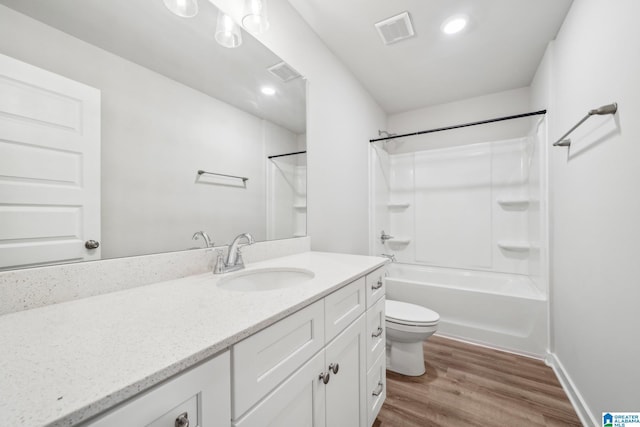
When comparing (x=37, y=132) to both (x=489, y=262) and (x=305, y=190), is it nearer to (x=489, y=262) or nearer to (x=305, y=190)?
(x=305, y=190)

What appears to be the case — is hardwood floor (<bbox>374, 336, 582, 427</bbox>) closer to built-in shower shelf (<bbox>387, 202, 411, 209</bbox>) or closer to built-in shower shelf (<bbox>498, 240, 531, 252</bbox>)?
built-in shower shelf (<bbox>498, 240, 531, 252</bbox>)

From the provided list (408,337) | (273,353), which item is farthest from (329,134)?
(273,353)

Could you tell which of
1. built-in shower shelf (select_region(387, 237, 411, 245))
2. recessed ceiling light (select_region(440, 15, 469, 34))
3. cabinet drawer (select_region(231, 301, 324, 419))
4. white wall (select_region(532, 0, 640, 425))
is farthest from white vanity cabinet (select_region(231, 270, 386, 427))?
built-in shower shelf (select_region(387, 237, 411, 245))

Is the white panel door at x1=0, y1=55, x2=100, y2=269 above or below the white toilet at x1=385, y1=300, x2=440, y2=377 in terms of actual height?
above

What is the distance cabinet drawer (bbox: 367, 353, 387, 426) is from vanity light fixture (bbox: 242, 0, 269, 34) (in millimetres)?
1798

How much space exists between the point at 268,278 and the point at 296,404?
574 millimetres

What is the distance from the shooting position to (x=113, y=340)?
1.69 ft

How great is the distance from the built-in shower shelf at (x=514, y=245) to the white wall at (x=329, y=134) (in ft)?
4.76

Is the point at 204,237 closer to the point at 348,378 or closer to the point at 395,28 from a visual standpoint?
the point at 348,378

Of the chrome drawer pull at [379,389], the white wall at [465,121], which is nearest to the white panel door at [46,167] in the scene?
the chrome drawer pull at [379,389]

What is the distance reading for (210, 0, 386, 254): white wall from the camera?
1.63m

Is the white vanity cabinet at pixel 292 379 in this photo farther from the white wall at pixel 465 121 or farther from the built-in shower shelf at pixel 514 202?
the white wall at pixel 465 121

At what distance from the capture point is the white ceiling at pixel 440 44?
1.67 meters

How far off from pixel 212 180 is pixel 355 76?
77.2 inches
